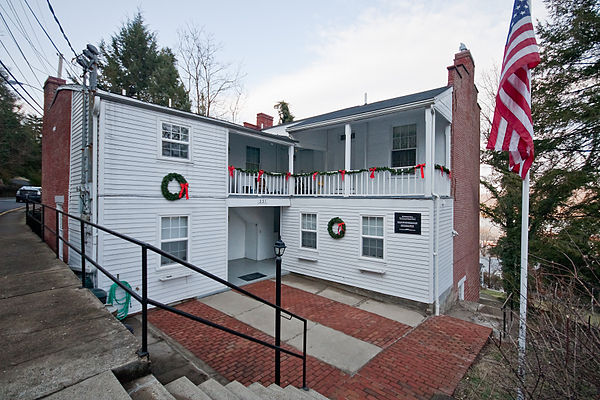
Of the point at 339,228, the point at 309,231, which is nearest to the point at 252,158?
the point at 309,231

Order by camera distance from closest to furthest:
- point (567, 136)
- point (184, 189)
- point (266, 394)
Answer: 1. point (266, 394)
2. point (184, 189)
3. point (567, 136)

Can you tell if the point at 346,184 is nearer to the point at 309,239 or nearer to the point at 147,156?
the point at 309,239

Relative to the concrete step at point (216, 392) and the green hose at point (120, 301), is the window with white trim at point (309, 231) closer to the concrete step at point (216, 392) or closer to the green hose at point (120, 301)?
the green hose at point (120, 301)

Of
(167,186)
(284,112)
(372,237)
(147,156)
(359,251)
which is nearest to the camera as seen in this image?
(147,156)

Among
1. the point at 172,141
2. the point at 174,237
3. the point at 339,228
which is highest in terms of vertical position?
the point at 172,141

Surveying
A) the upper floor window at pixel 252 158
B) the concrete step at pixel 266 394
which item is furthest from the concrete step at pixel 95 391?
the upper floor window at pixel 252 158

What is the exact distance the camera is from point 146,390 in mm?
1975

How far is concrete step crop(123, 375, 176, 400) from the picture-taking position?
1.92 meters

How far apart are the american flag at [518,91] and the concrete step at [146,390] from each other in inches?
224

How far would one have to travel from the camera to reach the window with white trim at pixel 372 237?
31.0 ft

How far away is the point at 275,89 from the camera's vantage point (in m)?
25.5

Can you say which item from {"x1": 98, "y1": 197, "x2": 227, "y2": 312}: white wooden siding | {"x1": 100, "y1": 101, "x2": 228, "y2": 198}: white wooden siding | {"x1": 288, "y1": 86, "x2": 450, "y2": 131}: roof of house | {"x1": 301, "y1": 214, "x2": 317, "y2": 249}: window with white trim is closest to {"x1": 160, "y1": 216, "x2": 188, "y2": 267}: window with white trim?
{"x1": 98, "y1": 197, "x2": 227, "y2": 312}: white wooden siding

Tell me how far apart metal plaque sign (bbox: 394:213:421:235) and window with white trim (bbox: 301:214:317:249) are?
3332 mm

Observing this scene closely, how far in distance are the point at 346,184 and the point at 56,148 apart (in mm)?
11021
